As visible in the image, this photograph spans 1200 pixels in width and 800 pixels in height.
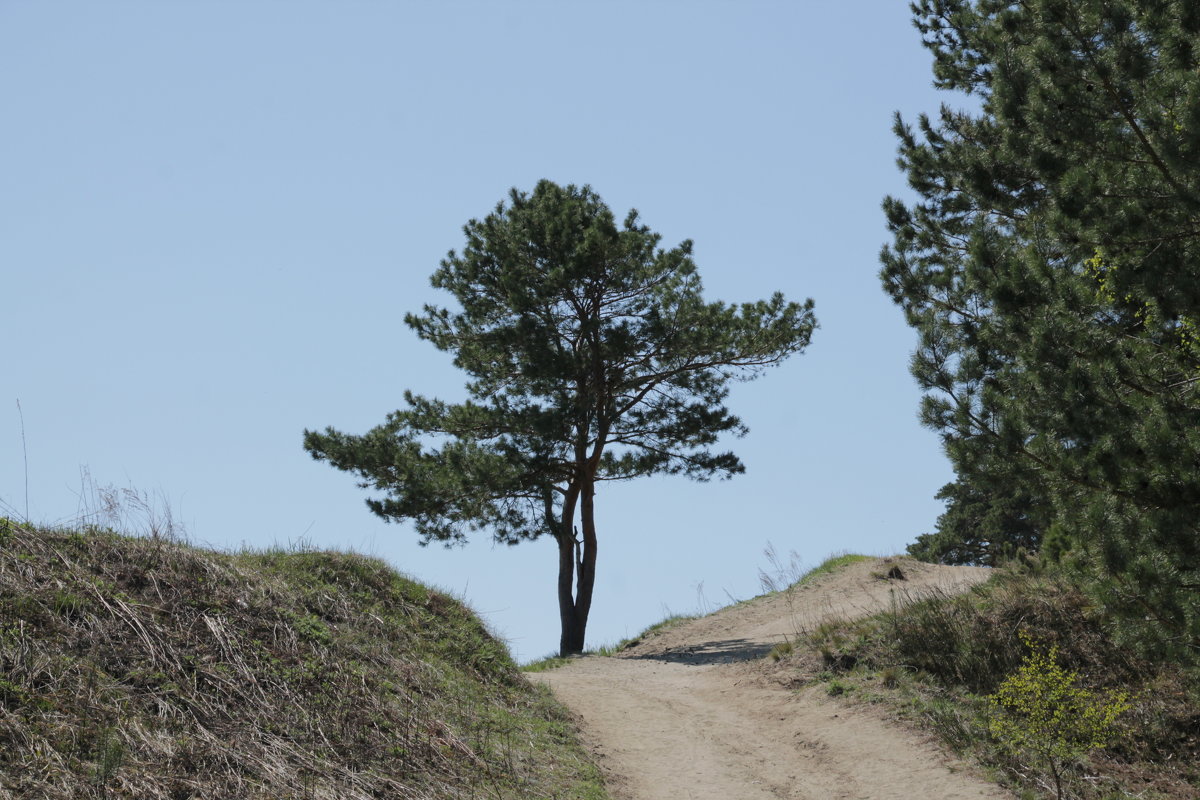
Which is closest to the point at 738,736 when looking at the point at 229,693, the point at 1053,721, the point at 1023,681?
the point at 1023,681

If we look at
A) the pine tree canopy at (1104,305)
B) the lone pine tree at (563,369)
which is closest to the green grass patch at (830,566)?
the lone pine tree at (563,369)

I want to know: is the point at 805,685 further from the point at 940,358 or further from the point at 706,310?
the point at 706,310

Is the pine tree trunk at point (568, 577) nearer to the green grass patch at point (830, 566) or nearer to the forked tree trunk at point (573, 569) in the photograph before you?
the forked tree trunk at point (573, 569)

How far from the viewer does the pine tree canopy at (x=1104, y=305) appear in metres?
8.18

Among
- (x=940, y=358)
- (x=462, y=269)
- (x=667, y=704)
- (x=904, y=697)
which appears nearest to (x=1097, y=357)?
(x=940, y=358)

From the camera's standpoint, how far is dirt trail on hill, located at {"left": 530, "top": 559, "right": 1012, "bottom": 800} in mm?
9289

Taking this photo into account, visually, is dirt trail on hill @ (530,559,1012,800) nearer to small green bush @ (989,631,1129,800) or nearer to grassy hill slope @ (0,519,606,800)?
small green bush @ (989,631,1129,800)

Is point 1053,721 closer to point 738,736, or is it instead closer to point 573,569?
point 738,736

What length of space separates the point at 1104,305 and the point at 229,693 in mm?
8215

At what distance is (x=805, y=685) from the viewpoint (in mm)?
12602

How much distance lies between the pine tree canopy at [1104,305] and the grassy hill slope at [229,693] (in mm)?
4987

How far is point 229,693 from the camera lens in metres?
7.62

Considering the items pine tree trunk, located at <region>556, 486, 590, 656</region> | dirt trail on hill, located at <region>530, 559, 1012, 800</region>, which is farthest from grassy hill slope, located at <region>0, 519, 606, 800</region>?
pine tree trunk, located at <region>556, 486, 590, 656</region>

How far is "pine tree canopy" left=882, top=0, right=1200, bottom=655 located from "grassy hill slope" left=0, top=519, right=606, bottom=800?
499 centimetres
